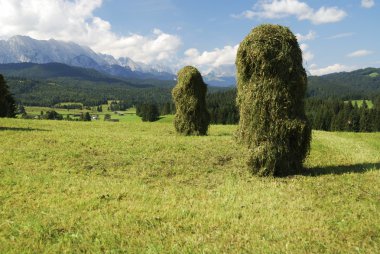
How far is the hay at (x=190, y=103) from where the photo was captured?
1173 inches

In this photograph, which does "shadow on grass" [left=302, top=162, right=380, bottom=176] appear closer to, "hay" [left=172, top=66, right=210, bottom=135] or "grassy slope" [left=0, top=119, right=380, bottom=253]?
"grassy slope" [left=0, top=119, right=380, bottom=253]

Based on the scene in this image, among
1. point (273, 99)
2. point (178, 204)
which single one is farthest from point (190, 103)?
point (178, 204)

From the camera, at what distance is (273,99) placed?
14297 millimetres

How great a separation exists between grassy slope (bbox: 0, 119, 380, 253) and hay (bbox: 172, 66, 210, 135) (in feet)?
35.1

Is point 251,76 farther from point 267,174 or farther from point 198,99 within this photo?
point 198,99

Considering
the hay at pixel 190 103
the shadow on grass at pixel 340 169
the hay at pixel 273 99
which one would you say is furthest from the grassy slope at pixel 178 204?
the hay at pixel 190 103

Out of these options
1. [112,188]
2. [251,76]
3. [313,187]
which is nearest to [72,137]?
[112,188]

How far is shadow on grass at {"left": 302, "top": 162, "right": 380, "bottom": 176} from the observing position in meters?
15.2

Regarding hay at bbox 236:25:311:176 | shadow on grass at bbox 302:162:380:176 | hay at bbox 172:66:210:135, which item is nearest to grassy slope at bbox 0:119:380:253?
shadow on grass at bbox 302:162:380:176

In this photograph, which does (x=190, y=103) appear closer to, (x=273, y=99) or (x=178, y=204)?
(x=273, y=99)

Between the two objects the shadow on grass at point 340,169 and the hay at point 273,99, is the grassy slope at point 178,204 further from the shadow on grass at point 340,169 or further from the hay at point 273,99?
the hay at point 273,99

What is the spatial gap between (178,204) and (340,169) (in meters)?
9.10

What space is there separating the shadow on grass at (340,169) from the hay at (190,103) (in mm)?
14821

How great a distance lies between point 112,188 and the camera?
1270 cm
